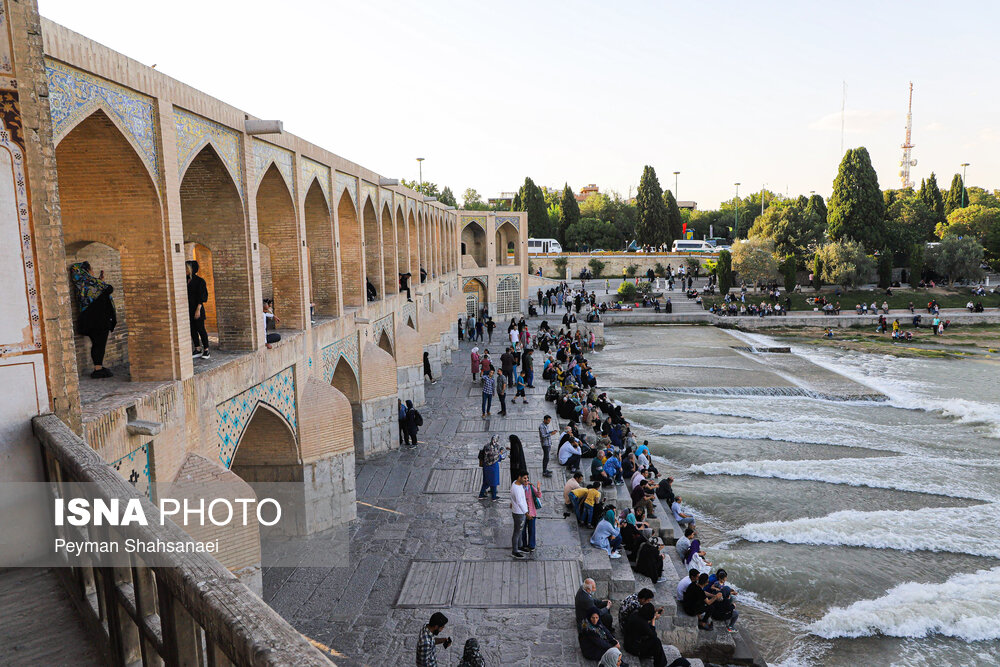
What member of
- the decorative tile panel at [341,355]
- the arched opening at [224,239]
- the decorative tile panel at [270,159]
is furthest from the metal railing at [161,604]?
the decorative tile panel at [341,355]

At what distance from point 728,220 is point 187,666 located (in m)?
68.2

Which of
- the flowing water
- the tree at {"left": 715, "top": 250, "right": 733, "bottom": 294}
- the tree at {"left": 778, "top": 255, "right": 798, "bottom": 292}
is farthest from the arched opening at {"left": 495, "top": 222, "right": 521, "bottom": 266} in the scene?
the tree at {"left": 778, "top": 255, "right": 798, "bottom": 292}

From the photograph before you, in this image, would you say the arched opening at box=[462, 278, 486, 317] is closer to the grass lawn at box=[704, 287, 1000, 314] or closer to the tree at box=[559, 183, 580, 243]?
the grass lawn at box=[704, 287, 1000, 314]

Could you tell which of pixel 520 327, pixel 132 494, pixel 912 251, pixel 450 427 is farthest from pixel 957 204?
pixel 132 494

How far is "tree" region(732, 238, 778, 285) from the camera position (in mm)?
36062

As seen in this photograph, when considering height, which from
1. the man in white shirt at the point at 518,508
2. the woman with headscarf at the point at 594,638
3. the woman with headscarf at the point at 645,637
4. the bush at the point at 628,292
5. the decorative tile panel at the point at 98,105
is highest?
the decorative tile panel at the point at 98,105

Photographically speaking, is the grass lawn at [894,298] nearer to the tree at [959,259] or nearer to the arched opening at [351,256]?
the tree at [959,259]

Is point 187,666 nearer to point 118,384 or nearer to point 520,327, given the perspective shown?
point 118,384

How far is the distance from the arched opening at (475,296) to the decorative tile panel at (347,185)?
18359 mm

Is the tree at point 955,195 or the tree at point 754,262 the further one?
the tree at point 955,195

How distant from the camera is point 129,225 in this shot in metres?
5.44

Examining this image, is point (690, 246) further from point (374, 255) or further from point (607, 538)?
point (607, 538)

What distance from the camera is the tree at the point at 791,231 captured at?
3938 centimetres

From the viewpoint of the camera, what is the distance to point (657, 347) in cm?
2680
